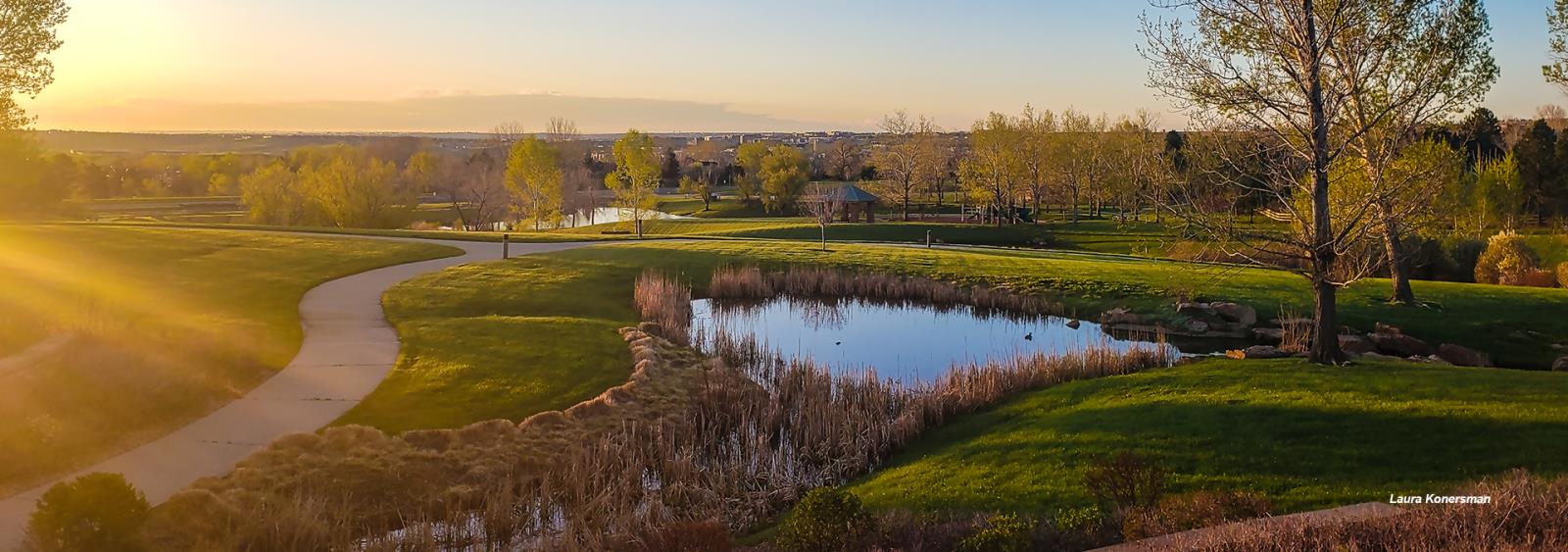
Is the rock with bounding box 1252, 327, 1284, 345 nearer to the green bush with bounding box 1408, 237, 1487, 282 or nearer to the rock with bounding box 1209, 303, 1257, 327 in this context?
the rock with bounding box 1209, 303, 1257, 327

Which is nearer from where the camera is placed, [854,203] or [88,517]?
[88,517]

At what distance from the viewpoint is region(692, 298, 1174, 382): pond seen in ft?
58.4

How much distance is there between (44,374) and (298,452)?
404 centimetres

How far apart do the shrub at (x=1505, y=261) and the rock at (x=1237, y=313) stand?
13.7 metres

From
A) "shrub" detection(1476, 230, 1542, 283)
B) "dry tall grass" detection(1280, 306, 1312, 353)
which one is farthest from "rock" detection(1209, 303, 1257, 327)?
"shrub" detection(1476, 230, 1542, 283)

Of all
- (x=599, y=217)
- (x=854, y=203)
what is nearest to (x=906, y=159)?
(x=854, y=203)

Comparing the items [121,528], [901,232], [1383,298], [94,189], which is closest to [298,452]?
[121,528]

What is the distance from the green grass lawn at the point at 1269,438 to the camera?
8.38 metres

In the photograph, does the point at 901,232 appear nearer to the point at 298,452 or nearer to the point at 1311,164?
the point at 1311,164

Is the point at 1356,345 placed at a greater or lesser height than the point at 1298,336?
lesser

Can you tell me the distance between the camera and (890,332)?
21.1 metres

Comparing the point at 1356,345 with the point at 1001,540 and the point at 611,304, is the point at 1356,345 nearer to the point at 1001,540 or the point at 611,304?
the point at 1001,540

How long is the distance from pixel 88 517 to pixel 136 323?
32.6ft

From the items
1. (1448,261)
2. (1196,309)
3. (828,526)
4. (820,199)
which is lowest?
(828,526)
